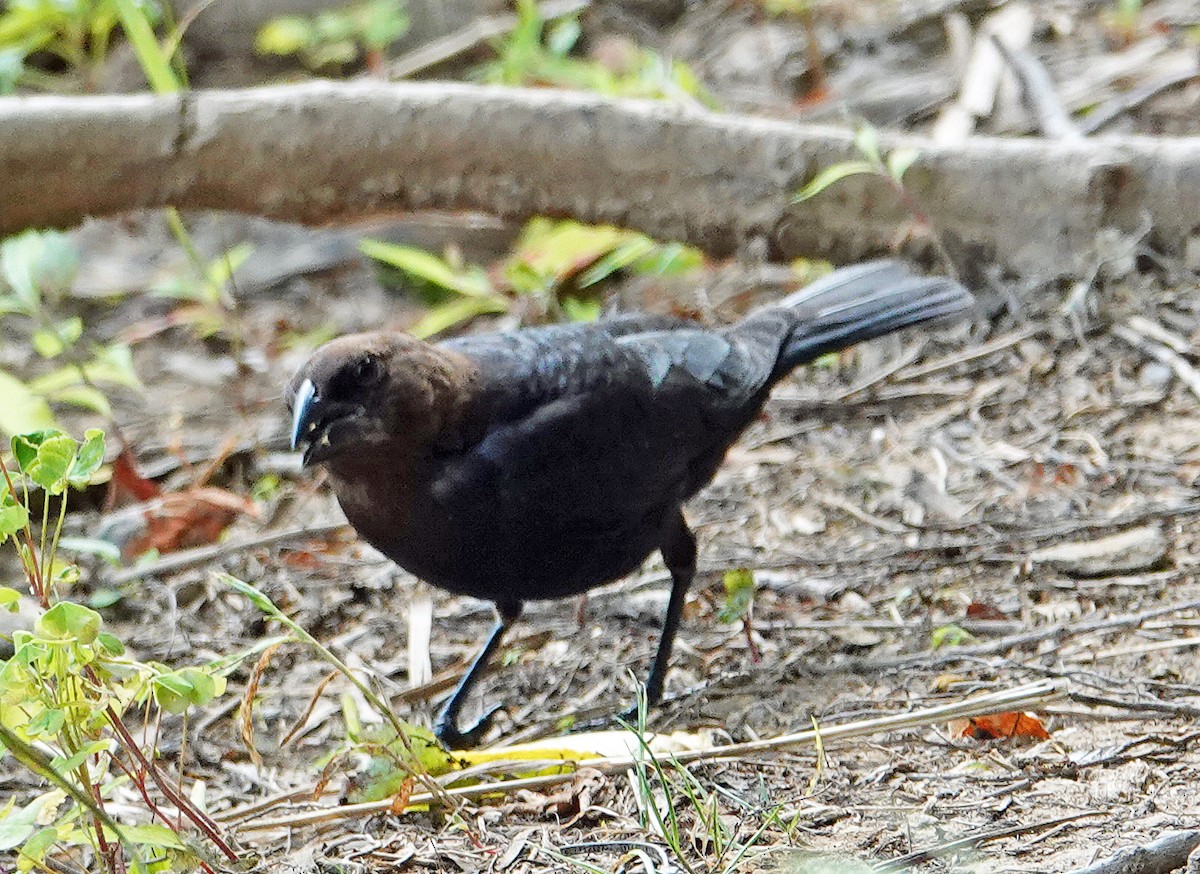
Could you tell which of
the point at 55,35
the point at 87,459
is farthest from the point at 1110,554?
the point at 55,35

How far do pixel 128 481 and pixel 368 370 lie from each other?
5.62 ft

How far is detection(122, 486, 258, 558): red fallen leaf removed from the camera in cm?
409

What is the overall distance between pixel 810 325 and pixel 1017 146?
112cm

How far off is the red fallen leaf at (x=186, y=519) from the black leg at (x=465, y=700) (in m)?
1.14

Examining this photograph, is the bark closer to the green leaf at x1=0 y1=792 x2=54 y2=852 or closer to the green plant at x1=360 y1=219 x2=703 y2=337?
the green plant at x1=360 y1=219 x2=703 y2=337

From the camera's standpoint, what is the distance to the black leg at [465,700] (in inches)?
124

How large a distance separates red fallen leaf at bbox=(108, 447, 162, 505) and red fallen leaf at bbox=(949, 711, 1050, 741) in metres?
2.64

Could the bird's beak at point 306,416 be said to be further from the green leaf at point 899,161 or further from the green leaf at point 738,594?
the green leaf at point 899,161

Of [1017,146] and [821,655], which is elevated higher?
[1017,146]

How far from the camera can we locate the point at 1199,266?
13.9 feet

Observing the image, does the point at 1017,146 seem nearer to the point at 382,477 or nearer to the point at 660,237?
the point at 660,237

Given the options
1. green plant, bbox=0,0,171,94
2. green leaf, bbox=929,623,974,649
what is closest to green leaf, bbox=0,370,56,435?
green plant, bbox=0,0,171,94

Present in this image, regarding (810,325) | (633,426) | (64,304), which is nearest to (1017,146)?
(810,325)

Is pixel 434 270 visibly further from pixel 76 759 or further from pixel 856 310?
pixel 76 759
